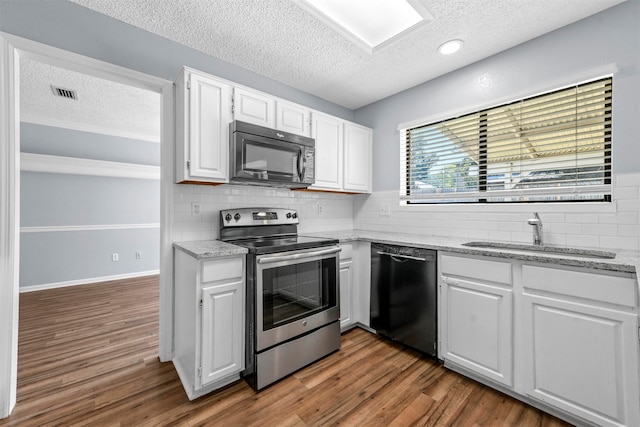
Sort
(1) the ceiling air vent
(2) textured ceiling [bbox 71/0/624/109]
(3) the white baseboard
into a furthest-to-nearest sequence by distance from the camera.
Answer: (3) the white baseboard
(1) the ceiling air vent
(2) textured ceiling [bbox 71/0/624/109]

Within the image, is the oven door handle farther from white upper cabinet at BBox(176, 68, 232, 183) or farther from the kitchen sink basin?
the kitchen sink basin

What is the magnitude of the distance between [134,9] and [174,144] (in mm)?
909

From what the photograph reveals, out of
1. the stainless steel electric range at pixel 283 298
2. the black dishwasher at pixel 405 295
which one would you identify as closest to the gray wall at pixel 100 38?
the stainless steel electric range at pixel 283 298

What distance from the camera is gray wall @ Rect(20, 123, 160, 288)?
4125mm

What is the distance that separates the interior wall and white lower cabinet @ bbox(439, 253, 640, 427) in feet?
2.07

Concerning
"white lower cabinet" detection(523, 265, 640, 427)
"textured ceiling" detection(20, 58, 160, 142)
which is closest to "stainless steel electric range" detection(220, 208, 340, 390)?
"white lower cabinet" detection(523, 265, 640, 427)

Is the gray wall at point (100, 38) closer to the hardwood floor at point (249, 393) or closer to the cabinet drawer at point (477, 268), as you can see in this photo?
the hardwood floor at point (249, 393)

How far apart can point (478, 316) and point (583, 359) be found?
53cm

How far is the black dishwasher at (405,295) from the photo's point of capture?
85.3 inches

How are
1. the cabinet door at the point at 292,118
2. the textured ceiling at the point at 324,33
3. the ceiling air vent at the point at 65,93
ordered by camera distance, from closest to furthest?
1. the textured ceiling at the point at 324,33
2. the cabinet door at the point at 292,118
3. the ceiling air vent at the point at 65,93

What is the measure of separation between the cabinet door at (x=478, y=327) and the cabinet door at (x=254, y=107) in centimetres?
194

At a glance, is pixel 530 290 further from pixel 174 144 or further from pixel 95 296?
pixel 95 296

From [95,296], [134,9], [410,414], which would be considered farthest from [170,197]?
[95,296]

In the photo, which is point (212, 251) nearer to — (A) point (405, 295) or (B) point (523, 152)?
(A) point (405, 295)
